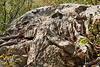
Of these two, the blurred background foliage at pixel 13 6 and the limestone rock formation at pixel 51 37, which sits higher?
the blurred background foliage at pixel 13 6

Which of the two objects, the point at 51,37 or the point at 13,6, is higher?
the point at 13,6

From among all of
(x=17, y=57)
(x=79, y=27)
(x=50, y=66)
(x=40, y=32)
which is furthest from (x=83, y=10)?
(x=17, y=57)

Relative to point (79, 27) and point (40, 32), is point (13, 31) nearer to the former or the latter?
point (40, 32)

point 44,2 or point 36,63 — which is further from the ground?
point 44,2

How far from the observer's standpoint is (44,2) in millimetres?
13203

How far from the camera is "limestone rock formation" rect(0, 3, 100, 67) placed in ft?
15.9

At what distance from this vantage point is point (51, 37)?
530cm

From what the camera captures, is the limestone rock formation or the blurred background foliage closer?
the limestone rock formation

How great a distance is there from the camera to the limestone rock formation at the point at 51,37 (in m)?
4.85

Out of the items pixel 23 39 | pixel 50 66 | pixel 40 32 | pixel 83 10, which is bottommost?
pixel 50 66

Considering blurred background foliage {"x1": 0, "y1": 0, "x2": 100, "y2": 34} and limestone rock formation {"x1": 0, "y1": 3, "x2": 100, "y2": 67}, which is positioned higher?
blurred background foliage {"x1": 0, "y1": 0, "x2": 100, "y2": 34}

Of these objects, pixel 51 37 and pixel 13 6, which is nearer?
pixel 51 37

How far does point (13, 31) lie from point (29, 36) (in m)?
1.35

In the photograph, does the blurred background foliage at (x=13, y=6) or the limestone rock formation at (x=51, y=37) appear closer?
the limestone rock formation at (x=51, y=37)
